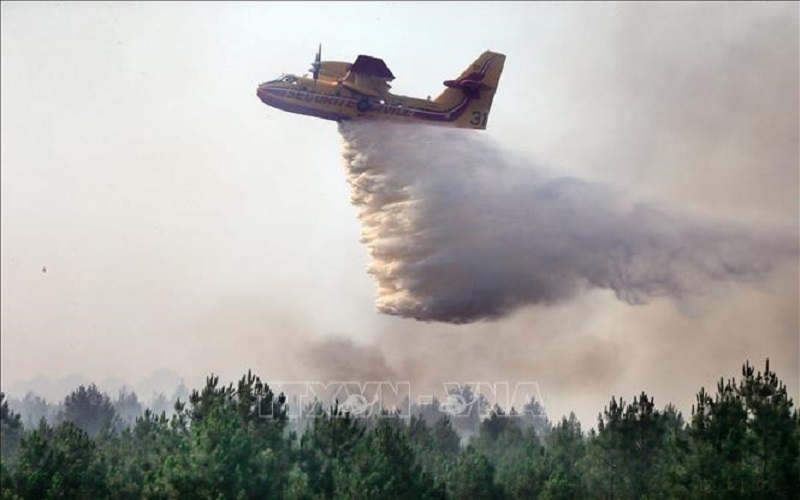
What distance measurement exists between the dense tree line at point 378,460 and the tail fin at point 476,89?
17253mm

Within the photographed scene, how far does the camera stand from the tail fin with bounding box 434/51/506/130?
180ft

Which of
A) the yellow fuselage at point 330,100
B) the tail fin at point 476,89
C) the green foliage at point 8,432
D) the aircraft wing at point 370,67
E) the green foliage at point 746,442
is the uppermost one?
the tail fin at point 476,89

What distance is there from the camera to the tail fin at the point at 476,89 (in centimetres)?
5478

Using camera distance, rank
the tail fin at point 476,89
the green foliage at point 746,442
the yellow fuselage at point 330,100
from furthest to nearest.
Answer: the tail fin at point 476,89 → the yellow fuselage at point 330,100 → the green foliage at point 746,442

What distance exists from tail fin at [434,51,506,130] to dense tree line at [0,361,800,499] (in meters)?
17.3

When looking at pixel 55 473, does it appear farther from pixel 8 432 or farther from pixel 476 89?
pixel 8 432

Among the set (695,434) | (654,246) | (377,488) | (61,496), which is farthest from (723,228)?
(61,496)

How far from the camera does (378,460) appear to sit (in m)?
48.3

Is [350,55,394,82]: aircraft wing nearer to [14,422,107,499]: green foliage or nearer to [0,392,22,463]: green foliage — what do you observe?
[14,422,107,499]: green foliage

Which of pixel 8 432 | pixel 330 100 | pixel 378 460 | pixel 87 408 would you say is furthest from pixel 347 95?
pixel 87 408

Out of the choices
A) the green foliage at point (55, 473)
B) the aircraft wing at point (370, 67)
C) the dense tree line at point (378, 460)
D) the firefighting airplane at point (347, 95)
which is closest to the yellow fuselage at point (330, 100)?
the firefighting airplane at point (347, 95)

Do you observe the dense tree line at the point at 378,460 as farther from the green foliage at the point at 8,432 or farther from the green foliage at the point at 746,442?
the green foliage at the point at 8,432

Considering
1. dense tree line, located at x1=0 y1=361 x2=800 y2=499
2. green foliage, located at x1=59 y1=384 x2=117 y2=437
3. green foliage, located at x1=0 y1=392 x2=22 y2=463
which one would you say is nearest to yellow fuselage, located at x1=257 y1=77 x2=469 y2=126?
dense tree line, located at x1=0 y1=361 x2=800 y2=499

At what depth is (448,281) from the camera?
5094cm
